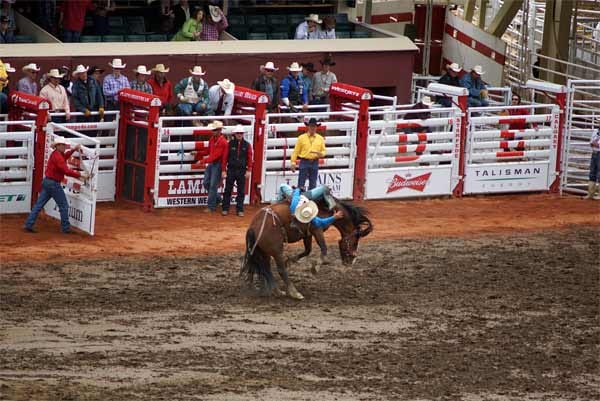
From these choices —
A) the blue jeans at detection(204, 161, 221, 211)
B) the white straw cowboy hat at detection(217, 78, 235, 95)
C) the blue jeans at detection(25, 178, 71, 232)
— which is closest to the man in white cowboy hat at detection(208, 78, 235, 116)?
the white straw cowboy hat at detection(217, 78, 235, 95)

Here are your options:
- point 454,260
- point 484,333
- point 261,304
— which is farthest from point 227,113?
point 484,333

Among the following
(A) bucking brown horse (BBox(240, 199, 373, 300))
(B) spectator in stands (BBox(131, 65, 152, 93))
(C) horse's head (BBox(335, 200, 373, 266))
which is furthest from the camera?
(B) spectator in stands (BBox(131, 65, 152, 93))

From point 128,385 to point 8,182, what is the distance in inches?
329

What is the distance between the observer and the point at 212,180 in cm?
2134

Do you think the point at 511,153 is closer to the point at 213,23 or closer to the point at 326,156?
the point at 326,156

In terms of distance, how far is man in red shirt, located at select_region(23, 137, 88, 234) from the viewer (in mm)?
19062

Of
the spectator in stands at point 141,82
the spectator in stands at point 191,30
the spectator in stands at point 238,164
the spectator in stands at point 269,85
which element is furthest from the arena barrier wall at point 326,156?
the spectator in stands at point 191,30

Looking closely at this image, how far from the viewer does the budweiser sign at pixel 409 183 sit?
75.5 feet

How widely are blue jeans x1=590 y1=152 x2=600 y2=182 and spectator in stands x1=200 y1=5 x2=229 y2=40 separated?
7.02 meters

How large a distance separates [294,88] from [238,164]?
10.4 ft

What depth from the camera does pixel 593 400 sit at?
1334 centimetres

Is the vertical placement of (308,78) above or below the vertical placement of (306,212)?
above

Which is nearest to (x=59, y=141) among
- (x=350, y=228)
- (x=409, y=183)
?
(x=350, y=228)

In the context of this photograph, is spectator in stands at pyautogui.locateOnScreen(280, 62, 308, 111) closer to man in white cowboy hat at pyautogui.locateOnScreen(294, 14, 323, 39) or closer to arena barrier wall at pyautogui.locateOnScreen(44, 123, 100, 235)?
man in white cowboy hat at pyautogui.locateOnScreen(294, 14, 323, 39)
